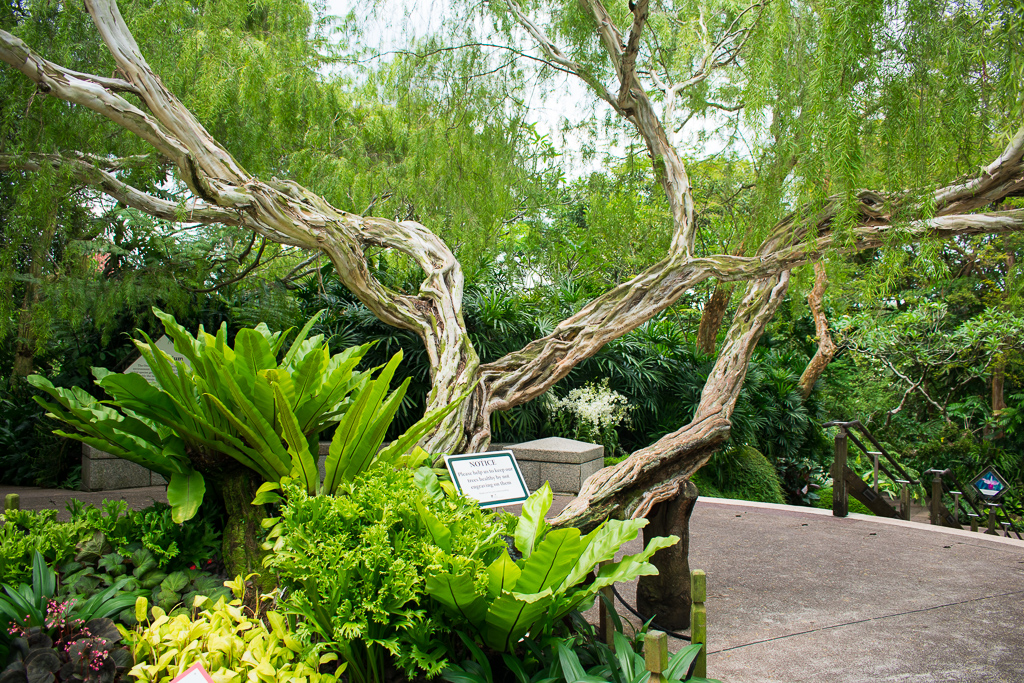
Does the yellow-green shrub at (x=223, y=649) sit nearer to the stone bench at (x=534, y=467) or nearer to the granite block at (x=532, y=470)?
the stone bench at (x=534, y=467)

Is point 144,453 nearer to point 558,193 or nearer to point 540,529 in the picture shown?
point 540,529

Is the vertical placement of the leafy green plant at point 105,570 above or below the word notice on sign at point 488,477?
below

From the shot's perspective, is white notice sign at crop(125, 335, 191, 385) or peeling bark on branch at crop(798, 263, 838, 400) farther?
peeling bark on branch at crop(798, 263, 838, 400)

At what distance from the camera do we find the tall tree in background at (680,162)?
259cm

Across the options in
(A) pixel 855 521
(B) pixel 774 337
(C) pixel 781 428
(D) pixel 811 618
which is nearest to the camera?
(D) pixel 811 618

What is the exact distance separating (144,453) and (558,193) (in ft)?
21.6

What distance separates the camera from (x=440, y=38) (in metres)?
5.21

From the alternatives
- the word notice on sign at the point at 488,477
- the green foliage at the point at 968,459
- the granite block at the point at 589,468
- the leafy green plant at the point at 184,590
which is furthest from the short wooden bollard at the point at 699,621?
the green foliage at the point at 968,459

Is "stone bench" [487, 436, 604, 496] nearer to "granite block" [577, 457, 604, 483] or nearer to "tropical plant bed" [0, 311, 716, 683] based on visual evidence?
"granite block" [577, 457, 604, 483]

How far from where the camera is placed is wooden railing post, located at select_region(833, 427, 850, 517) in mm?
6566

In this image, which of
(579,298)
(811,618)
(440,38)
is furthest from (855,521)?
(440,38)

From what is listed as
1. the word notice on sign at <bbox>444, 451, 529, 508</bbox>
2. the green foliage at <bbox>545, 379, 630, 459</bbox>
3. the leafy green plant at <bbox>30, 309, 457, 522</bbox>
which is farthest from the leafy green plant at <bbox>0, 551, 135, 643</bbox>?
the green foliage at <bbox>545, 379, 630, 459</bbox>

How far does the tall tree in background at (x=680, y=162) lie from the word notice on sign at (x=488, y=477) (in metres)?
0.31

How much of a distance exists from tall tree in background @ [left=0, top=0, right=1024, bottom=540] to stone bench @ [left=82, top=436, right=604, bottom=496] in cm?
162
